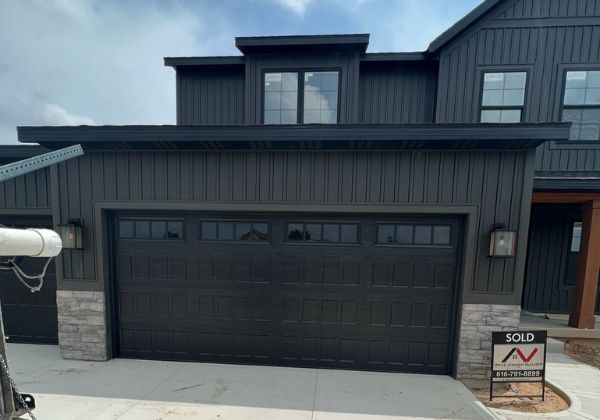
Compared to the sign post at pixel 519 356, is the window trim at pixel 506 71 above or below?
above

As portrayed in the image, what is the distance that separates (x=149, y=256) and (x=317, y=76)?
4.77 m

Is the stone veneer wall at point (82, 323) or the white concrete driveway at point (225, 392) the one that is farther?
the stone veneer wall at point (82, 323)

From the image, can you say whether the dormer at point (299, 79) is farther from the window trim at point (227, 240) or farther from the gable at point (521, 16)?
the window trim at point (227, 240)

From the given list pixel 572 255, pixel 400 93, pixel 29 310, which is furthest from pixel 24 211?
pixel 572 255

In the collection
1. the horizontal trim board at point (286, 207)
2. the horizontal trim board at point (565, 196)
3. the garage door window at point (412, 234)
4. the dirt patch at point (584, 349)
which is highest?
the horizontal trim board at point (565, 196)

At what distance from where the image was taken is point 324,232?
4.19 metres

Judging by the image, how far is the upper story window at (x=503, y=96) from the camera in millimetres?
5543

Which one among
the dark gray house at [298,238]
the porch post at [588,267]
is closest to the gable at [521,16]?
the dark gray house at [298,238]

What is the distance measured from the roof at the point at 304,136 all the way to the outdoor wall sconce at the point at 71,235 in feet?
4.08

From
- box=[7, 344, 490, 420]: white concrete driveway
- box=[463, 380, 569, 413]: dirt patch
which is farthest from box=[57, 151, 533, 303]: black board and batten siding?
box=[7, 344, 490, 420]: white concrete driveway

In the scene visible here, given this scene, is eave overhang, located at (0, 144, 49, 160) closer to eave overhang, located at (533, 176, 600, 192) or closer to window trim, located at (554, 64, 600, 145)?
eave overhang, located at (533, 176, 600, 192)

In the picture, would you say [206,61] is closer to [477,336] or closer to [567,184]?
[477,336]

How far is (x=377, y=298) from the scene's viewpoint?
4.14 m

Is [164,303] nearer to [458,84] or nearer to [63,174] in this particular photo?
[63,174]
